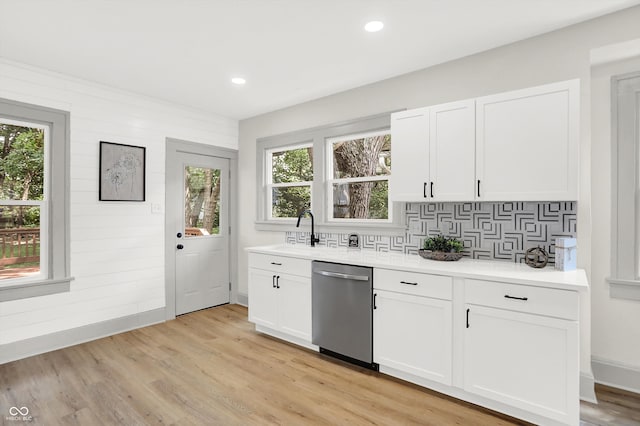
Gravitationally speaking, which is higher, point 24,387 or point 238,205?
point 238,205

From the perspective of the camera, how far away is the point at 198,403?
2.36 m

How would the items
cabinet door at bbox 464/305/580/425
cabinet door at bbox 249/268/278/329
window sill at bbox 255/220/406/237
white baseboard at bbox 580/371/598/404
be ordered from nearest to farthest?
cabinet door at bbox 464/305/580/425, white baseboard at bbox 580/371/598/404, window sill at bbox 255/220/406/237, cabinet door at bbox 249/268/278/329

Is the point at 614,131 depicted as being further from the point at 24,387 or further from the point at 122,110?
the point at 24,387

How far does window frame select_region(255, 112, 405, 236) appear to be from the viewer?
11.1ft

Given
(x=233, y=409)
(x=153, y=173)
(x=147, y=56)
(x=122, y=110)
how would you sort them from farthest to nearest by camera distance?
(x=153, y=173)
(x=122, y=110)
(x=147, y=56)
(x=233, y=409)

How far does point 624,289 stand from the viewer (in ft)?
8.30

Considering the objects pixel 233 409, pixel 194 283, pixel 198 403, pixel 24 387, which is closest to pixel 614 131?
pixel 233 409

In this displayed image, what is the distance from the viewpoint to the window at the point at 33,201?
119 inches

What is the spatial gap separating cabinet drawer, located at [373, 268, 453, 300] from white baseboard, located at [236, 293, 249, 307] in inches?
100

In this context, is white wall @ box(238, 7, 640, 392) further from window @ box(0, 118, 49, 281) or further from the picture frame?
window @ box(0, 118, 49, 281)

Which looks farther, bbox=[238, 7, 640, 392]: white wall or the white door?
the white door

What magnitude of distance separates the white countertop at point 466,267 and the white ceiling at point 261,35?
5.63 feet

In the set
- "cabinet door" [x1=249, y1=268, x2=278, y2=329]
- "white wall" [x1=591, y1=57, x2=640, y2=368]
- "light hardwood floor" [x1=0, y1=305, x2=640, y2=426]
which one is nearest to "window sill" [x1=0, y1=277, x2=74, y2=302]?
"light hardwood floor" [x1=0, y1=305, x2=640, y2=426]

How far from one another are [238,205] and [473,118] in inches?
133
